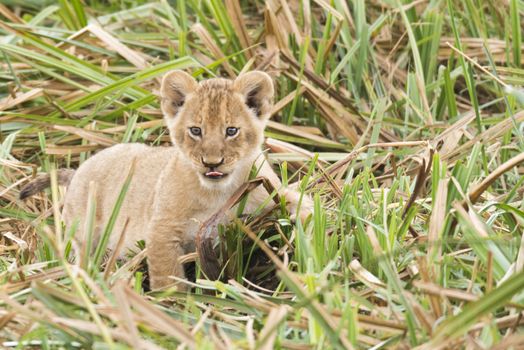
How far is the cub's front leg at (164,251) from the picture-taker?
18.0 ft

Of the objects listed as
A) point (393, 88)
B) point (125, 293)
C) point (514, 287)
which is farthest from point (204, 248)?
point (393, 88)

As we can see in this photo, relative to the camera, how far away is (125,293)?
3723 mm

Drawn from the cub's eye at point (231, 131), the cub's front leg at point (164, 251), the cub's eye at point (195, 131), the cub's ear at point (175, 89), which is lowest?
the cub's front leg at point (164, 251)

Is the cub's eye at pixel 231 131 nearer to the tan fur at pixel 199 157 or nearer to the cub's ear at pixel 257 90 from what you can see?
the tan fur at pixel 199 157

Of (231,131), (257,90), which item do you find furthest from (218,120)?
(257,90)

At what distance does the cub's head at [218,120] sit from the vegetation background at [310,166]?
11.6 inches

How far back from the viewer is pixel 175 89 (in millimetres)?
5844

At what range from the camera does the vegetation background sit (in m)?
3.82

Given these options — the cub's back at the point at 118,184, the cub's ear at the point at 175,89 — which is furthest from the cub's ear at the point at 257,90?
the cub's back at the point at 118,184

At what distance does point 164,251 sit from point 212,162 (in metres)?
0.62

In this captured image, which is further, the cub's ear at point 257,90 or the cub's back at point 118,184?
the cub's back at point 118,184

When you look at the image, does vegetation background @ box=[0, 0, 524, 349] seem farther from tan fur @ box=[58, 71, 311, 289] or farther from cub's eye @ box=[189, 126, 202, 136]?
cub's eye @ box=[189, 126, 202, 136]

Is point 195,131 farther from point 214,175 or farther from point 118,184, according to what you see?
point 118,184

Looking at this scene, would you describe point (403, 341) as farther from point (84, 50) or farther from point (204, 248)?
point (84, 50)
